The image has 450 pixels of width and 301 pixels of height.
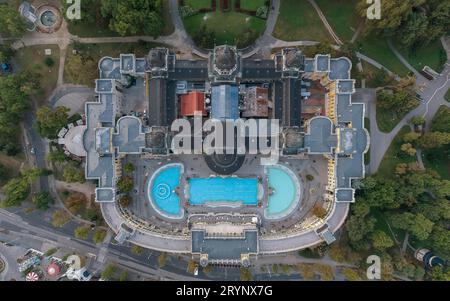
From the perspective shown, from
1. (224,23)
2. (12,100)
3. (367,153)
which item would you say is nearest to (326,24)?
(224,23)

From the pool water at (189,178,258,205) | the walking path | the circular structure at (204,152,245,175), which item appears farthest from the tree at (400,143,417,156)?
the circular structure at (204,152,245,175)

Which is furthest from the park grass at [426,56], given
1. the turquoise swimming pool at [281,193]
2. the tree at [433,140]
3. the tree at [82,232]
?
the tree at [82,232]

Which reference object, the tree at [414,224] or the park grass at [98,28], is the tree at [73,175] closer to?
the park grass at [98,28]

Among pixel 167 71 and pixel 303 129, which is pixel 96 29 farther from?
pixel 303 129

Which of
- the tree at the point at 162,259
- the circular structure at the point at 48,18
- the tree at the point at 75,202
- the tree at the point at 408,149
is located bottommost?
the tree at the point at 162,259

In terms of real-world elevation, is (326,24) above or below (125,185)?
above

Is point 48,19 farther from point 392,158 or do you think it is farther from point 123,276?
point 392,158
